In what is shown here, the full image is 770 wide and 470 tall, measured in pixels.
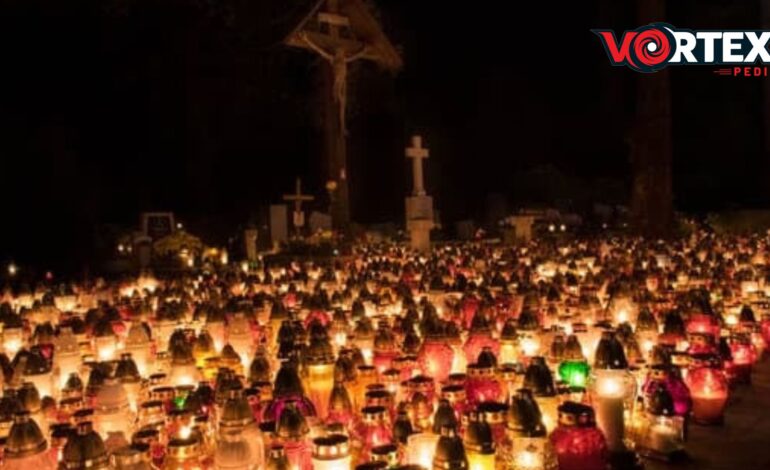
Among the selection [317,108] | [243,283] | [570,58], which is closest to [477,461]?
[243,283]

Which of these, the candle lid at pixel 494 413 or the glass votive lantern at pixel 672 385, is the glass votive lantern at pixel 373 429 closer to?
the candle lid at pixel 494 413

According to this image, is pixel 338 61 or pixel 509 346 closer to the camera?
pixel 509 346

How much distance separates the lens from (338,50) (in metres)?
13.8

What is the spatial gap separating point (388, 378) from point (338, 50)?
35.7 feet

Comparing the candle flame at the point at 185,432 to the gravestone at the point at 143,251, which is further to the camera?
the gravestone at the point at 143,251

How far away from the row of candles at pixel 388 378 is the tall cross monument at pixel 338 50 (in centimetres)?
699

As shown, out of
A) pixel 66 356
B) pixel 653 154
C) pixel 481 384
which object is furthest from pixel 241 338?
pixel 653 154

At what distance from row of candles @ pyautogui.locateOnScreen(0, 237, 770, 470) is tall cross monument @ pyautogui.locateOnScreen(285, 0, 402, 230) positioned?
699cm

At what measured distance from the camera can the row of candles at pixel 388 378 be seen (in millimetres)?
2936

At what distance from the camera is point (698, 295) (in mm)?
5734

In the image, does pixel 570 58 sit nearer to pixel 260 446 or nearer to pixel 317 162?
pixel 317 162

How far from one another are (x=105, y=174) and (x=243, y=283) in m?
9.14

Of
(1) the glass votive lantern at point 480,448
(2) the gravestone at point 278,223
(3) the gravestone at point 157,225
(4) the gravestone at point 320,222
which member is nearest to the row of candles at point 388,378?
(1) the glass votive lantern at point 480,448

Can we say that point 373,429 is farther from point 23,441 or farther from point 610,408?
point 23,441
